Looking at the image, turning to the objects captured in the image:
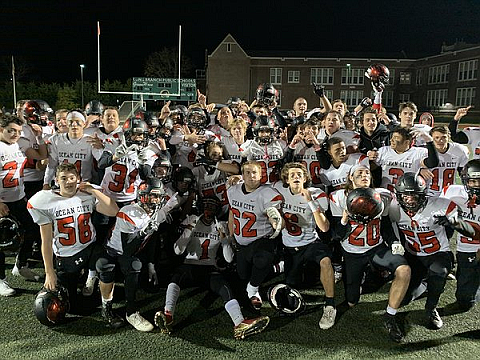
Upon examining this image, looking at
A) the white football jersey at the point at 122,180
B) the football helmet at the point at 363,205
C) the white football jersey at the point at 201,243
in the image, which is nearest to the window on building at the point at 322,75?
the white football jersey at the point at 122,180

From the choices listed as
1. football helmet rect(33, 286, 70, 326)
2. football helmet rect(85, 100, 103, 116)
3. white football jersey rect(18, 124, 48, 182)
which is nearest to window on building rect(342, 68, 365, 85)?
football helmet rect(85, 100, 103, 116)

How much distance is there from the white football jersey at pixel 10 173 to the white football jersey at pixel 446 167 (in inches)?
207

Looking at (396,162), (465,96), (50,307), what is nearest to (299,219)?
(396,162)

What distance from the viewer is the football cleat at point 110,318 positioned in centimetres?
421

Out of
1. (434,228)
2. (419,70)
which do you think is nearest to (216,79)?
(419,70)

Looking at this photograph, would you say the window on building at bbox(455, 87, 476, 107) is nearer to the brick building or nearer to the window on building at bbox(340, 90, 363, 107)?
the brick building

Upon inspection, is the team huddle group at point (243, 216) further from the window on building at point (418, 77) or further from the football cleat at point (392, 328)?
the window on building at point (418, 77)

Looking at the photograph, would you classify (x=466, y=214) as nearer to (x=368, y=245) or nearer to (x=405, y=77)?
(x=368, y=245)

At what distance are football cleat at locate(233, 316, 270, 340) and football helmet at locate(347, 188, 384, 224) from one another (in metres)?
1.31

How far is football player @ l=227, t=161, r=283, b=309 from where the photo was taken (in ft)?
15.2

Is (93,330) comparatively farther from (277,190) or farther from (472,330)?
(472,330)

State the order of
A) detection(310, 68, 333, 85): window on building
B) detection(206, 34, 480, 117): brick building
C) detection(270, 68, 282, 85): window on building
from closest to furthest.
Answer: detection(206, 34, 480, 117): brick building, detection(270, 68, 282, 85): window on building, detection(310, 68, 333, 85): window on building

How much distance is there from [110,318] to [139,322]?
30 centimetres

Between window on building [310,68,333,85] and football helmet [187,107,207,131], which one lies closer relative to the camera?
football helmet [187,107,207,131]
